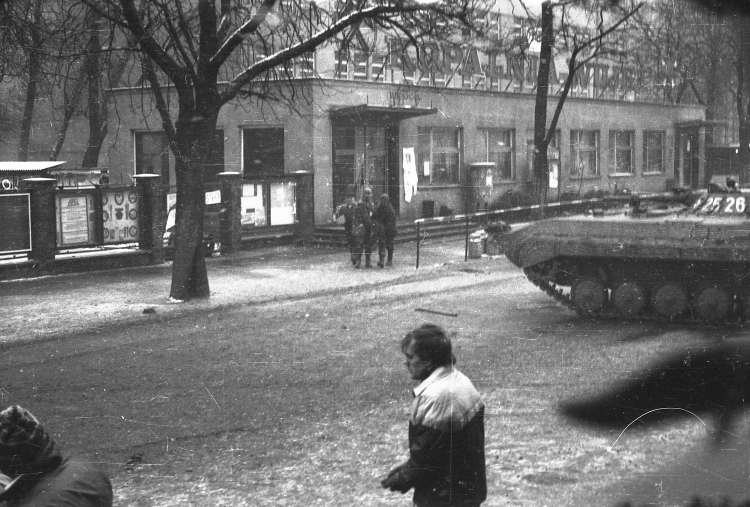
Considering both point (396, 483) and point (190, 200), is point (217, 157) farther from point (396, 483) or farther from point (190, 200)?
point (396, 483)

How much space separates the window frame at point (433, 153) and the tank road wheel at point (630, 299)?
1485 cm

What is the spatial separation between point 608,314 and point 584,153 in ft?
59.0

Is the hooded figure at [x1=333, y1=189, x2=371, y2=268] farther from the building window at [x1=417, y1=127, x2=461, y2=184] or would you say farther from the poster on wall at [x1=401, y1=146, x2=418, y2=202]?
the building window at [x1=417, y1=127, x2=461, y2=184]

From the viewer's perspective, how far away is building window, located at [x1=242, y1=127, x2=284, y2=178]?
77.3 ft

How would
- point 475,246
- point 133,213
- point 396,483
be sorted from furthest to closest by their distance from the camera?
point 475,246
point 133,213
point 396,483

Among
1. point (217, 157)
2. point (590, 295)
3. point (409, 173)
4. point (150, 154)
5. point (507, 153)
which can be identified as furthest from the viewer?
point (507, 153)

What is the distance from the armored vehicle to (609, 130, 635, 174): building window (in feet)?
49.2

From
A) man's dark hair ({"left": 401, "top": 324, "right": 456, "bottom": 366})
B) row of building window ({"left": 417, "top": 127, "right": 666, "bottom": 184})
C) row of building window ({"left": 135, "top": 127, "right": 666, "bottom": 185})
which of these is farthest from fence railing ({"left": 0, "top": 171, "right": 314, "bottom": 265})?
man's dark hair ({"left": 401, "top": 324, "right": 456, "bottom": 366})

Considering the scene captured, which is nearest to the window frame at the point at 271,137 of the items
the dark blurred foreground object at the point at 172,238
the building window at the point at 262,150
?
the building window at the point at 262,150

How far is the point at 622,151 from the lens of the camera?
27.1 meters

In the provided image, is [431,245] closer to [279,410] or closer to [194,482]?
[279,410]

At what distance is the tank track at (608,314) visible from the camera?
10.7 m

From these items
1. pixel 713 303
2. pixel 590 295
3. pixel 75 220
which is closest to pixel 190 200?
pixel 75 220

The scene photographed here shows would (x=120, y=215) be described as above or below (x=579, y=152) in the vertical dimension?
below
